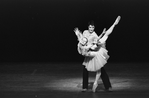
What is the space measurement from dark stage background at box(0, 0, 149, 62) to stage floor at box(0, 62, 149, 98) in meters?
1.83

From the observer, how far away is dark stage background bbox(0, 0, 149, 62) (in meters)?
15.5

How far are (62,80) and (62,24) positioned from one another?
5048 millimetres

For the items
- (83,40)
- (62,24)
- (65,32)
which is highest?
(62,24)

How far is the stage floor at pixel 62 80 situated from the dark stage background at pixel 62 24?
1.83 meters

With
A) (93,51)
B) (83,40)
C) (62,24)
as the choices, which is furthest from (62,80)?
(62,24)

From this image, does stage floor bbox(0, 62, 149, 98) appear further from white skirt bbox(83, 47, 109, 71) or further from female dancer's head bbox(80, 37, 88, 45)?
female dancer's head bbox(80, 37, 88, 45)

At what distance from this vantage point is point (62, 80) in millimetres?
11070

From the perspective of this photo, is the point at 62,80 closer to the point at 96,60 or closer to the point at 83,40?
the point at 96,60

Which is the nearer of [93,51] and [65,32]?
[93,51]

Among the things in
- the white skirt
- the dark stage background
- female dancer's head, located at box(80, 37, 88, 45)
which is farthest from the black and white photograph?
female dancer's head, located at box(80, 37, 88, 45)

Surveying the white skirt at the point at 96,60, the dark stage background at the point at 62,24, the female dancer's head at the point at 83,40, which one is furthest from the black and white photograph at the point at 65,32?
the female dancer's head at the point at 83,40

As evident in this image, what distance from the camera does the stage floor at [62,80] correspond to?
943 cm

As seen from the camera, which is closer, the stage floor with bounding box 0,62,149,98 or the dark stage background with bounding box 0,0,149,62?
the stage floor with bounding box 0,62,149,98

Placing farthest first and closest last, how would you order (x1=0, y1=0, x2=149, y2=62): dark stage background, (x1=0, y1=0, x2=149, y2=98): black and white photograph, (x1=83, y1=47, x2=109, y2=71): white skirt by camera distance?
(x1=0, y1=0, x2=149, y2=62): dark stage background, (x1=0, y1=0, x2=149, y2=98): black and white photograph, (x1=83, y1=47, x2=109, y2=71): white skirt
